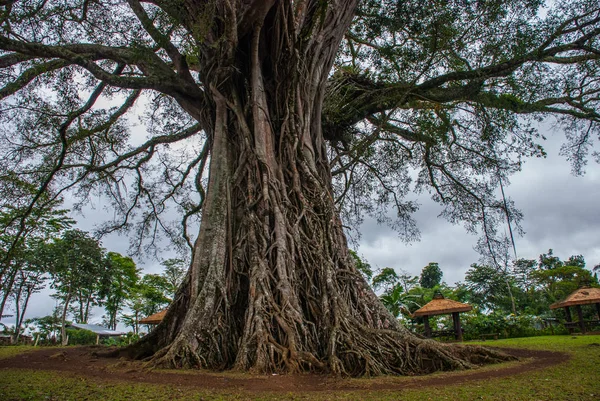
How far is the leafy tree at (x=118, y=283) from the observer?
77.8 feet

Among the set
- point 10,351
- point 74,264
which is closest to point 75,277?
point 74,264

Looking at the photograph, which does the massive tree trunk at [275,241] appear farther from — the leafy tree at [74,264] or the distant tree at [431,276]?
the distant tree at [431,276]

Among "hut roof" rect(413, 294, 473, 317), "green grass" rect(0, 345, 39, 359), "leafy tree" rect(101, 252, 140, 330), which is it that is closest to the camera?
"green grass" rect(0, 345, 39, 359)

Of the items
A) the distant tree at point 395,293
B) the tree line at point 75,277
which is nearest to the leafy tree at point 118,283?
the tree line at point 75,277

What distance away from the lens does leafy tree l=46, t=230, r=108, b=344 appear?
1792 cm

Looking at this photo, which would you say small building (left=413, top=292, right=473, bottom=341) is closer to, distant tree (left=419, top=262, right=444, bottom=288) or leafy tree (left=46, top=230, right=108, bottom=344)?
leafy tree (left=46, top=230, right=108, bottom=344)

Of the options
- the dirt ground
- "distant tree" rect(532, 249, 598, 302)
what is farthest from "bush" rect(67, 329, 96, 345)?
"distant tree" rect(532, 249, 598, 302)

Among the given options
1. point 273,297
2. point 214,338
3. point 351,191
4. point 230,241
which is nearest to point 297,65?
point 230,241

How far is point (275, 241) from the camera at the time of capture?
198 inches

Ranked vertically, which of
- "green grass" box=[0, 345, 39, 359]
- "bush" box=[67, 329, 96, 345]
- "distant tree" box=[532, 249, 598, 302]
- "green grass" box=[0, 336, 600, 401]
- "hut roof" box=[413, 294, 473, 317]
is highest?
"distant tree" box=[532, 249, 598, 302]

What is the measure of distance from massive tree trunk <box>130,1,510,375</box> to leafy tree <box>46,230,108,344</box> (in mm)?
13173

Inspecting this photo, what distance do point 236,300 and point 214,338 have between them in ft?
2.23

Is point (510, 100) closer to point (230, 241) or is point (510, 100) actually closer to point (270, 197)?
point (270, 197)

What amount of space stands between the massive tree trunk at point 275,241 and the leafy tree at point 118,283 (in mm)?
20022
